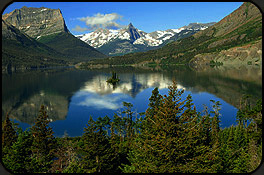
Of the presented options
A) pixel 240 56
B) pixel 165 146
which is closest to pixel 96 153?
pixel 165 146

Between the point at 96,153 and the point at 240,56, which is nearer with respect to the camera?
the point at 96,153

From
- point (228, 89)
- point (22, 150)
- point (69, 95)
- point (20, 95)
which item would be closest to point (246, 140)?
point (22, 150)

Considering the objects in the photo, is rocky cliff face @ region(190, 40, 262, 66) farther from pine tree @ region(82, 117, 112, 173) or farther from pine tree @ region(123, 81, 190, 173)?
pine tree @ region(123, 81, 190, 173)

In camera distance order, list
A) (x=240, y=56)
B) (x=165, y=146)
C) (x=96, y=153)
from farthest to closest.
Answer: (x=240, y=56), (x=96, y=153), (x=165, y=146)

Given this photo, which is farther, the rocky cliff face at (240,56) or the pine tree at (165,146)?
the rocky cliff face at (240,56)

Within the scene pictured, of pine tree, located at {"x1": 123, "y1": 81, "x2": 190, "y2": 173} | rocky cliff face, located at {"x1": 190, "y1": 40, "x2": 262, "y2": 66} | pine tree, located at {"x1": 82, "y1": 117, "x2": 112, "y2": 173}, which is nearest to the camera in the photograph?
pine tree, located at {"x1": 123, "y1": 81, "x2": 190, "y2": 173}

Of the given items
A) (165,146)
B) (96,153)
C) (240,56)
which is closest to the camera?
(165,146)

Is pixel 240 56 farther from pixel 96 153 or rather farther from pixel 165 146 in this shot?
pixel 165 146

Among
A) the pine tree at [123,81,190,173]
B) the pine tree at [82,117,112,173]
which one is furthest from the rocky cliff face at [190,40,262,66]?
the pine tree at [123,81,190,173]

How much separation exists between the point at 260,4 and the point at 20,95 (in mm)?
73486

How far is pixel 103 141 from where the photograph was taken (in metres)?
14.7

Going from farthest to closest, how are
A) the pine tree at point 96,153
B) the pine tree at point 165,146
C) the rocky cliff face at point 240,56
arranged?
Result: the rocky cliff face at point 240,56 < the pine tree at point 96,153 < the pine tree at point 165,146

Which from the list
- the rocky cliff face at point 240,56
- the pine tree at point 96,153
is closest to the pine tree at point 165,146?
the pine tree at point 96,153

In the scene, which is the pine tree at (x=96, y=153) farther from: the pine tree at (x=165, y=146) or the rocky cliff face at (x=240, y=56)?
the rocky cliff face at (x=240, y=56)
